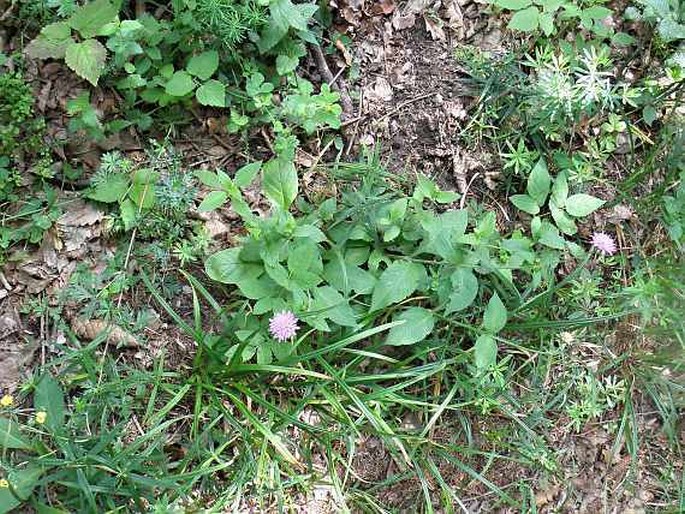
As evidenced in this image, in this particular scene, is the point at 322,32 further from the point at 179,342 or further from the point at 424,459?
the point at 424,459

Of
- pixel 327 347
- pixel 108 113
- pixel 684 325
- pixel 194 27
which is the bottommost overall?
Result: pixel 684 325

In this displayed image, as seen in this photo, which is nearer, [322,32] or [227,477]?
[227,477]

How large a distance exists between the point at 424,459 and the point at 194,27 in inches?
58.6

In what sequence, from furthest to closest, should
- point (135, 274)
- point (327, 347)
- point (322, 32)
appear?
point (322, 32)
point (135, 274)
point (327, 347)

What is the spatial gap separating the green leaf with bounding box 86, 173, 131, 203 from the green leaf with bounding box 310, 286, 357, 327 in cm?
67

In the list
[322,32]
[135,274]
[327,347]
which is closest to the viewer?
[327,347]

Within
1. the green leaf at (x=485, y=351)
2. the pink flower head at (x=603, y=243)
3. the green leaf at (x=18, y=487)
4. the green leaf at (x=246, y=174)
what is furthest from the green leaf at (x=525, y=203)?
the green leaf at (x=18, y=487)

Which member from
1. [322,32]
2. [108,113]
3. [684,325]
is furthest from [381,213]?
[684,325]

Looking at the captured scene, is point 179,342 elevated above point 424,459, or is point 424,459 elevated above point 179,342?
point 179,342

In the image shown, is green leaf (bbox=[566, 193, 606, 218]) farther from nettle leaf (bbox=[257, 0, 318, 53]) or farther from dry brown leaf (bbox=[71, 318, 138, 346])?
dry brown leaf (bbox=[71, 318, 138, 346])

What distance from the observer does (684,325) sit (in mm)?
2307

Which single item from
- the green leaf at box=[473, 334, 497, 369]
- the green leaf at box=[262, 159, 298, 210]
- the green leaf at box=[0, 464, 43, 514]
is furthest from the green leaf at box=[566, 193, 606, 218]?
the green leaf at box=[0, 464, 43, 514]

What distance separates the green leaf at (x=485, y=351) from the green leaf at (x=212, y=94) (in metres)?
1.07

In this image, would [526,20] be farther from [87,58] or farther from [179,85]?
[87,58]
